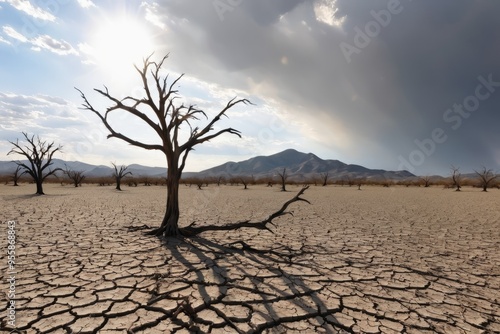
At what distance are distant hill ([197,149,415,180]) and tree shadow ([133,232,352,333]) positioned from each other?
124864 millimetres

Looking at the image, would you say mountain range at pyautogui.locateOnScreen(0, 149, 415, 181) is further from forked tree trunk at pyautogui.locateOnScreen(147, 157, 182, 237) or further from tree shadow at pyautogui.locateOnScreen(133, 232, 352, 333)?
tree shadow at pyautogui.locateOnScreen(133, 232, 352, 333)

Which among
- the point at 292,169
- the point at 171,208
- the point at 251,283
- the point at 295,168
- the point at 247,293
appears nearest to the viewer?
the point at 247,293

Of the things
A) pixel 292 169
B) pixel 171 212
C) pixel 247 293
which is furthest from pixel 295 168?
pixel 247 293

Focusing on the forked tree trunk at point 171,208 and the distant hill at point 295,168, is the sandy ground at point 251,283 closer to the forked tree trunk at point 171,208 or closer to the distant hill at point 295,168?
the forked tree trunk at point 171,208

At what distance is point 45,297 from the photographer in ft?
9.09

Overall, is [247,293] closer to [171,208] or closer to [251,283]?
[251,283]

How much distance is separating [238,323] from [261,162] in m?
186

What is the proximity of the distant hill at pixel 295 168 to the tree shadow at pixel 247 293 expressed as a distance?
124864 mm

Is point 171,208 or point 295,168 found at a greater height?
point 295,168

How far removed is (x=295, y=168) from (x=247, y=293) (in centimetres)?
16674

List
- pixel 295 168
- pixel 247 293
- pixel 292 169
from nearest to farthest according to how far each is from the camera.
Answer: pixel 247 293
pixel 292 169
pixel 295 168

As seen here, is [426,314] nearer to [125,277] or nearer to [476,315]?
[476,315]

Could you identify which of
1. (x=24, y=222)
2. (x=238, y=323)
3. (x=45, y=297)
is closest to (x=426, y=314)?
(x=238, y=323)

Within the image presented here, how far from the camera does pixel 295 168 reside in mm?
167125
